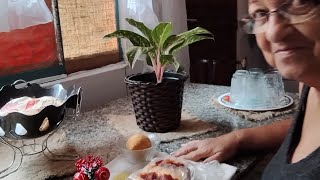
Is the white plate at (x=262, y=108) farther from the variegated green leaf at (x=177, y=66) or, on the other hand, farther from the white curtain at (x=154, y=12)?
the white curtain at (x=154, y=12)

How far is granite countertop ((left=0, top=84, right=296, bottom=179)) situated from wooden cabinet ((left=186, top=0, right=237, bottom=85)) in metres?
1.03

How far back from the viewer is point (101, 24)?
5.25 feet

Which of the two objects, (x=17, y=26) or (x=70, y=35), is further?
(x=70, y=35)

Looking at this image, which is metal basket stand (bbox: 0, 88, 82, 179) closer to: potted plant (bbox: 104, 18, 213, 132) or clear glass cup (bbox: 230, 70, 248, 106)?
potted plant (bbox: 104, 18, 213, 132)

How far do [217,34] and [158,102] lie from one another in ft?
5.57

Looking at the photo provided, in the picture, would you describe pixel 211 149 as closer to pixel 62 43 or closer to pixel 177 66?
pixel 177 66

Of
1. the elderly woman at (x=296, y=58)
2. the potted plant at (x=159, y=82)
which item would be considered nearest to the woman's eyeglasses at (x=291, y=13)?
the elderly woman at (x=296, y=58)

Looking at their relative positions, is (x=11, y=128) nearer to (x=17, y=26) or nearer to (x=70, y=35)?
(x=17, y=26)

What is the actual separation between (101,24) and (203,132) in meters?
0.65

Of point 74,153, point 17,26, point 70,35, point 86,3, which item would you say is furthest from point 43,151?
point 86,3

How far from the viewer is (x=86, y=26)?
1.55 metres

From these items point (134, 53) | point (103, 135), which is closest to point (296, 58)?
point (134, 53)

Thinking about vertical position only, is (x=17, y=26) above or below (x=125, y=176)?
above

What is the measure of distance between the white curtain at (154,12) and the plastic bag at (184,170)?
0.75 m
